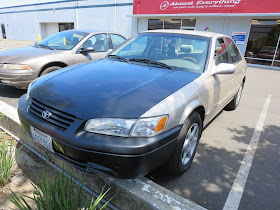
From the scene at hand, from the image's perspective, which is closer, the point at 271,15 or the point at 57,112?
the point at 57,112

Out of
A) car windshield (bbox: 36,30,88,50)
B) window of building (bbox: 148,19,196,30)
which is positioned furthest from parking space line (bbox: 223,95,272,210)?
window of building (bbox: 148,19,196,30)

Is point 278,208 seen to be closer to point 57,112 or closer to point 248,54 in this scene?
point 57,112

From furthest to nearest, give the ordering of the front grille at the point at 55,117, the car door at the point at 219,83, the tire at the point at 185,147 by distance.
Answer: the car door at the point at 219,83
the tire at the point at 185,147
the front grille at the point at 55,117

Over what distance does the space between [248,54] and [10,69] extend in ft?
43.3

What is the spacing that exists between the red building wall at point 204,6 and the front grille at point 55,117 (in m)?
13.2

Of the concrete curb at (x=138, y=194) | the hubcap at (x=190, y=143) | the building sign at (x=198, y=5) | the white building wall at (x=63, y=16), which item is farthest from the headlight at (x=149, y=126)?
the white building wall at (x=63, y=16)

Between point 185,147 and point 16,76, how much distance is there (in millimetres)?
3672

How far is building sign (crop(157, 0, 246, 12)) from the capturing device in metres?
12.5

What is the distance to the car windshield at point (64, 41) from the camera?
5180mm

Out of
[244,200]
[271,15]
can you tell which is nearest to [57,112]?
[244,200]

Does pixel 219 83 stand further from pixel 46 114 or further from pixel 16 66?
pixel 16 66

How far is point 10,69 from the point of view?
14.2 feet

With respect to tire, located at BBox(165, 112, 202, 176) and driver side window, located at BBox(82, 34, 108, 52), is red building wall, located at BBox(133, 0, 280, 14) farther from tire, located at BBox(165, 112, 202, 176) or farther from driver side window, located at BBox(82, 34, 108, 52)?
tire, located at BBox(165, 112, 202, 176)

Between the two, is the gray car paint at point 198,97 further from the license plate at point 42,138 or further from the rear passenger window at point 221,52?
the license plate at point 42,138
